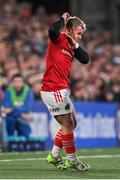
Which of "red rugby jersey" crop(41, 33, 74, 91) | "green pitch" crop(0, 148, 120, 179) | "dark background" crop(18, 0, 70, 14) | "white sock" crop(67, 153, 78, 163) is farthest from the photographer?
"dark background" crop(18, 0, 70, 14)

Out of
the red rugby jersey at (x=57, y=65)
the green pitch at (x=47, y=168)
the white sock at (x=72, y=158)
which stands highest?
the red rugby jersey at (x=57, y=65)

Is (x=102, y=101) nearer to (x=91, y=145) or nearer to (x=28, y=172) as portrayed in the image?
(x=91, y=145)

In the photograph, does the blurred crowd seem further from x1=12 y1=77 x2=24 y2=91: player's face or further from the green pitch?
the green pitch

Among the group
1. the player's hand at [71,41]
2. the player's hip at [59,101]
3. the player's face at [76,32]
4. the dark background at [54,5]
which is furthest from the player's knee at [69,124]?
the dark background at [54,5]

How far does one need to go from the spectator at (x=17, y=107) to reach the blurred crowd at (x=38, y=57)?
0.99ft

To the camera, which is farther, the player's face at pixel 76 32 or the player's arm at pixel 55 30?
the player's face at pixel 76 32

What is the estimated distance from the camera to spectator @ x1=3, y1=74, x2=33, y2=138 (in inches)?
799

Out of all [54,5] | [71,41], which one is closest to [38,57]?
[54,5]

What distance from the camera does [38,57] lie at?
24.8m

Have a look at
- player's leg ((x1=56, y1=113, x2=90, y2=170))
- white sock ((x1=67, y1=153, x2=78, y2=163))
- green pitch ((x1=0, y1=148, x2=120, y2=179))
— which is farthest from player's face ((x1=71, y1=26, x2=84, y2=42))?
green pitch ((x1=0, y1=148, x2=120, y2=179))

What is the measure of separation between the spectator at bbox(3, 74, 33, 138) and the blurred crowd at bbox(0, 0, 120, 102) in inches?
11.9

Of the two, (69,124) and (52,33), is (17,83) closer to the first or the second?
(69,124)

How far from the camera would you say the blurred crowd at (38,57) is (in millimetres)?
22734

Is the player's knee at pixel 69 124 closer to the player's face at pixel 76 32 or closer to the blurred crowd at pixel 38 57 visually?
the player's face at pixel 76 32
